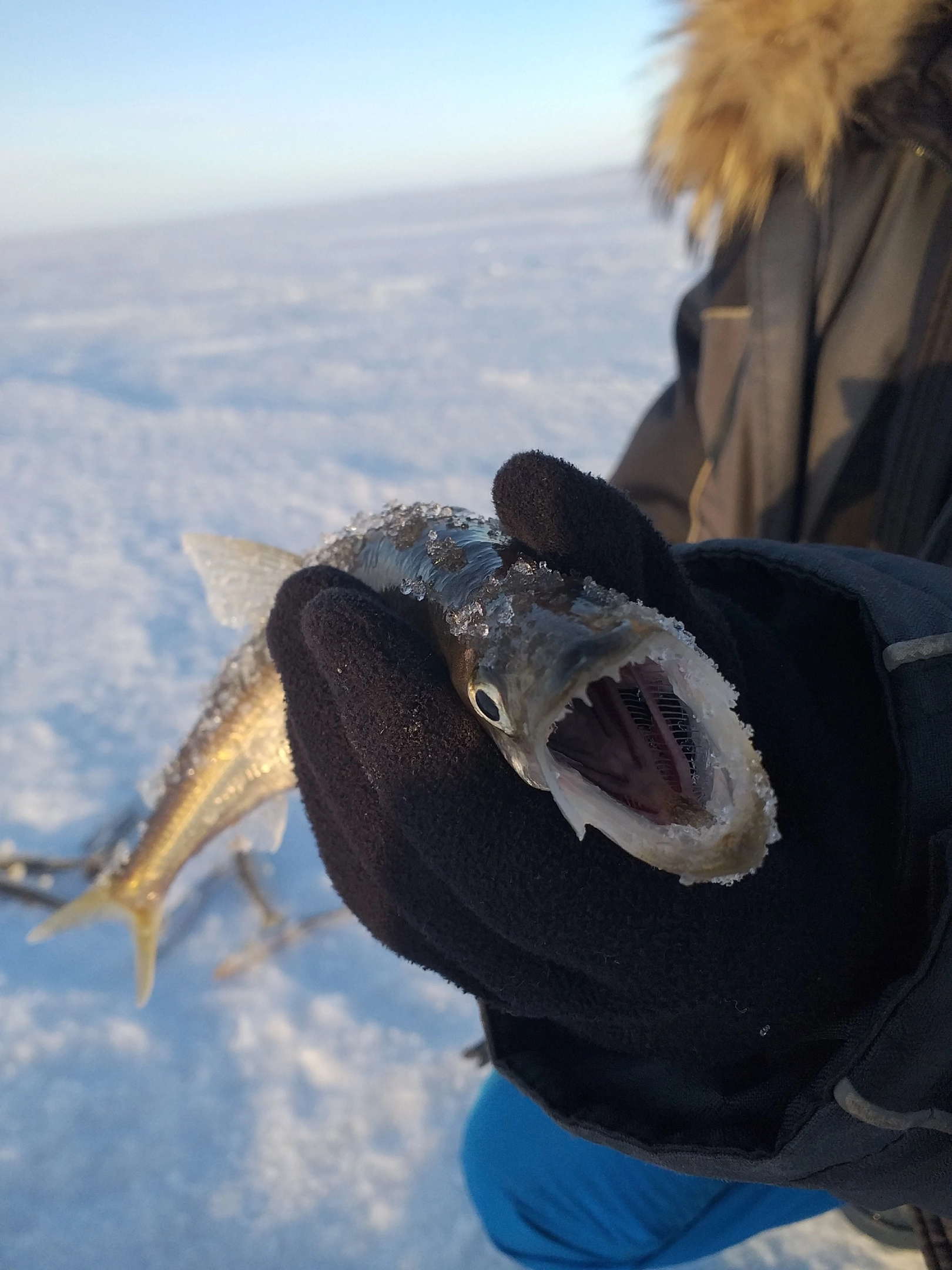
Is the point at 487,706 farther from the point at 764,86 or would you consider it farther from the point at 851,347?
the point at 764,86

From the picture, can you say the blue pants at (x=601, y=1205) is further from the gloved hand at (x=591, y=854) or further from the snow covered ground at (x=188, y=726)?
the gloved hand at (x=591, y=854)

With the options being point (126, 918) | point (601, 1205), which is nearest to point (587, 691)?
point (601, 1205)

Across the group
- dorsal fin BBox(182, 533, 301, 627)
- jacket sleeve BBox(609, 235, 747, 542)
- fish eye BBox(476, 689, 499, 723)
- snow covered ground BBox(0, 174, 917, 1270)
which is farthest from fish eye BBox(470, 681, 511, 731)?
snow covered ground BBox(0, 174, 917, 1270)

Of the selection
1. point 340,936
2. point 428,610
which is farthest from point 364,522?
point 340,936

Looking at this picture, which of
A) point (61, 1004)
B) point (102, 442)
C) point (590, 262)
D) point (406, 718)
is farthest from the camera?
point (590, 262)

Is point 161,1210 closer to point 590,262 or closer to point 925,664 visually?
point 925,664

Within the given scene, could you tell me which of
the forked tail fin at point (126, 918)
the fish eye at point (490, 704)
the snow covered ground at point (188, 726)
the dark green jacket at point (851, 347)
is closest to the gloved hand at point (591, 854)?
the fish eye at point (490, 704)
